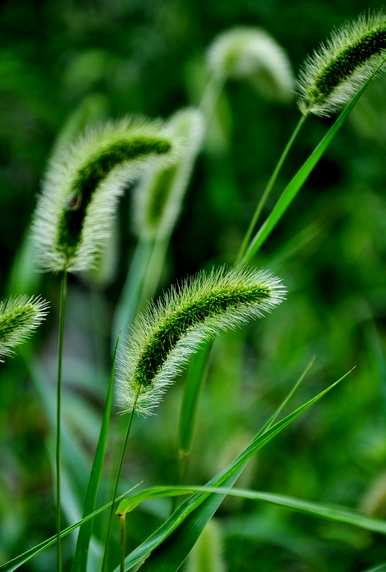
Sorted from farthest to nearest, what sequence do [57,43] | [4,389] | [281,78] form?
[57,43] → [4,389] → [281,78]

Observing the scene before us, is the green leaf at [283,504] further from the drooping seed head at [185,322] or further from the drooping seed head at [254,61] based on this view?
the drooping seed head at [254,61]

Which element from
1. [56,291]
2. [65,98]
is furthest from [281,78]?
[56,291]

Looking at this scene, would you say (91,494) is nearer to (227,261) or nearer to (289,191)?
(289,191)

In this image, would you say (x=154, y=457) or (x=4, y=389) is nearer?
(x=4, y=389)

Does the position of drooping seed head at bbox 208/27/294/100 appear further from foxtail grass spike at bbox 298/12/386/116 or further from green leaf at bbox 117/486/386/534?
green leaf at bbox 117/486/386/534

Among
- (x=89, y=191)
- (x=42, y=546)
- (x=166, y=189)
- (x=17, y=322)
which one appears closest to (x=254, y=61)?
(x=166, y=189)

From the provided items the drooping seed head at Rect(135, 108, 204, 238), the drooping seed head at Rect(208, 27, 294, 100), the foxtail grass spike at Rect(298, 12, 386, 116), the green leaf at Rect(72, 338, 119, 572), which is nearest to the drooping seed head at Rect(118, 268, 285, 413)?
the green leaf at Rect(72, 338, 119, 572)

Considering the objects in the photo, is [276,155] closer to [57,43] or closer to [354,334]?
[354,334]
